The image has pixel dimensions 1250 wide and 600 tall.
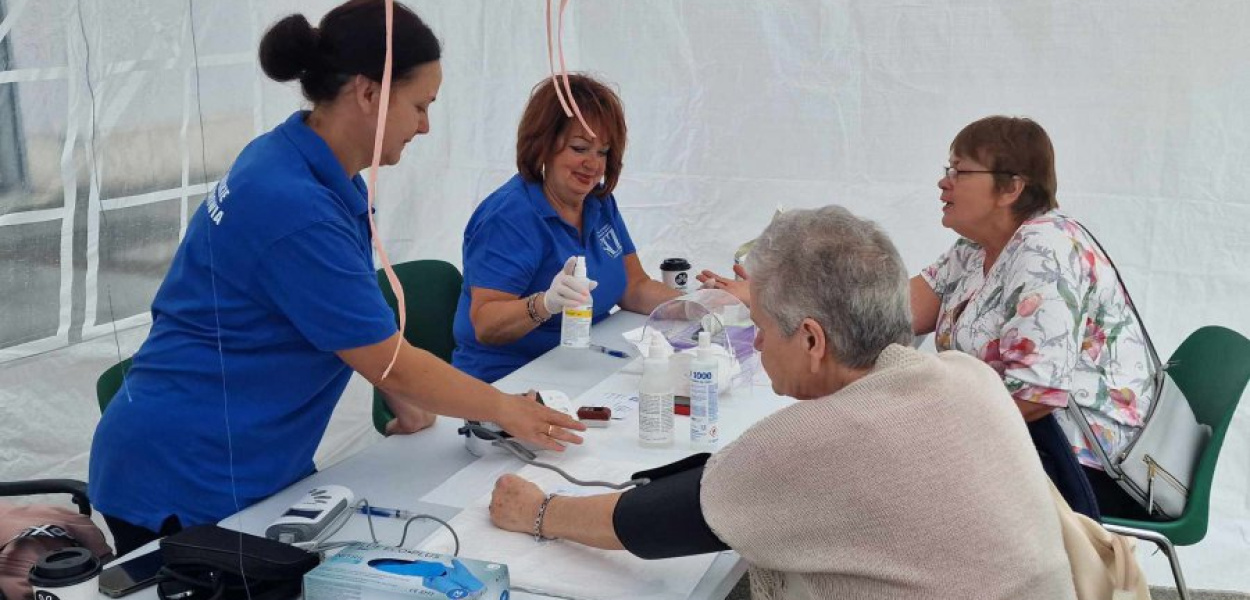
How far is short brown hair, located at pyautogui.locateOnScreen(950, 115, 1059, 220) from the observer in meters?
2.44

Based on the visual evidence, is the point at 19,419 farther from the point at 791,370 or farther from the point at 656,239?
the point at 656,239

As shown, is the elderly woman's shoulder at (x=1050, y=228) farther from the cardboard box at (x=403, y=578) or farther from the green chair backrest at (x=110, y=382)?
Answer: the green chair backrest at (x=110, y=382)

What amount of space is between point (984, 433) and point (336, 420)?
8.29 ft

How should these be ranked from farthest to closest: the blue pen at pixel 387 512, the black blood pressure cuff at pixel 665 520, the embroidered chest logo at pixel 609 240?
the embroidered chest logo at pixel 609 240 < the blue pen at pixel 387 512 < the black blood pressure cuff at pixel 665 520

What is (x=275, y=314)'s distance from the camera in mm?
1715

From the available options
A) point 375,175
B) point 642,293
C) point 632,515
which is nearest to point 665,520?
point 632,515

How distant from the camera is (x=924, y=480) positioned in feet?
4.38

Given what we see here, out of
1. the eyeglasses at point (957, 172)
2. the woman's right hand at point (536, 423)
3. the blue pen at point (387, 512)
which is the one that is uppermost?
the eyeglasses at point (957, 172)

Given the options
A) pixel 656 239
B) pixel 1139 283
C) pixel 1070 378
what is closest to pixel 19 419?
pixel 1070 378

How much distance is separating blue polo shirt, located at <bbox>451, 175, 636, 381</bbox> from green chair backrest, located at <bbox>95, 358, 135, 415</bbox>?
101cm

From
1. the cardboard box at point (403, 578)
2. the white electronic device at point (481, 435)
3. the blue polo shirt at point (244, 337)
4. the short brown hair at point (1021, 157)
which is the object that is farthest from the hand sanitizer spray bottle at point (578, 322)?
the cardboard box at point (403, 578)

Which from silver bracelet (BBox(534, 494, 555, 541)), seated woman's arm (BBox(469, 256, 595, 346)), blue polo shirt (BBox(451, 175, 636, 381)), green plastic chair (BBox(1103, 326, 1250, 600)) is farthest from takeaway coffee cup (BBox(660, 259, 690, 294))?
silver bracelet (BBox(534, 494, 555, 541))

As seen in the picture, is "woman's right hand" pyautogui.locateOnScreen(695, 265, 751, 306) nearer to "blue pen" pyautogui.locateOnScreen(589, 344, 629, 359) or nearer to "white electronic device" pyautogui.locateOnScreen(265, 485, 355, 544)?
"blue pen" pyautogui.locateOnScreen(589, 344, 629, 359)

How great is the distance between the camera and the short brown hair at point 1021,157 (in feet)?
8.02
